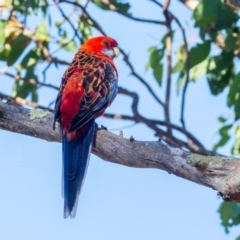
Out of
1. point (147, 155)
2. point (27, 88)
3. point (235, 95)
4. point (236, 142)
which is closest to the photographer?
point (147, 155)

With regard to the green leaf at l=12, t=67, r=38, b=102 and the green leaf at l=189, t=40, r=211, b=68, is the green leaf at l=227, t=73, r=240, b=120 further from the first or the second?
the green leaf at l=12, t=67, r=38, b=102

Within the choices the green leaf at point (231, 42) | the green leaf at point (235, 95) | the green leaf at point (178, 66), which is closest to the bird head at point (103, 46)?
the green leaf at point (178, 66)

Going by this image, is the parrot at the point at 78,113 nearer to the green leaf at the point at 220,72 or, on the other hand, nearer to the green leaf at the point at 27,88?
the green leaf at the point at 220,72

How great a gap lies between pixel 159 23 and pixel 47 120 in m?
2.38

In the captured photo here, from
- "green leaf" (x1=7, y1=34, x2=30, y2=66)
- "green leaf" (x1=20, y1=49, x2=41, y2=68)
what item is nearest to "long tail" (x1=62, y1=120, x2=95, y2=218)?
"green leaf" (x1=7, y1=34, x2=30, y2=66)

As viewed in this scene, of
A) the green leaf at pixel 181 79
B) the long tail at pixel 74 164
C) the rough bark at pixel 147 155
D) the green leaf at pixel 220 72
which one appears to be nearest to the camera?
the rough bark at pixel 147 155

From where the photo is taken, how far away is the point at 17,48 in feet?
19.4

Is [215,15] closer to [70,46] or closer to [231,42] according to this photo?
[231,42]

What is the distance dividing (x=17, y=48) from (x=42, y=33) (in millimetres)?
607

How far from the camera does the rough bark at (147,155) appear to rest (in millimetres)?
3855

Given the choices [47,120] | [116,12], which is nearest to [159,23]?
[116,12]

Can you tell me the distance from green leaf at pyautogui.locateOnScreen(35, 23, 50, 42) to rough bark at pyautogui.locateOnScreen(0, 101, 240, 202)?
2.10 metres

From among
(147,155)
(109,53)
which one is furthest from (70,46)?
(147,155)

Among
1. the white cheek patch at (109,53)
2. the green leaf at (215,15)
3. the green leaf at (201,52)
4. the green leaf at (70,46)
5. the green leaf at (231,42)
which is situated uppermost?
the green leaf at (215,15)
